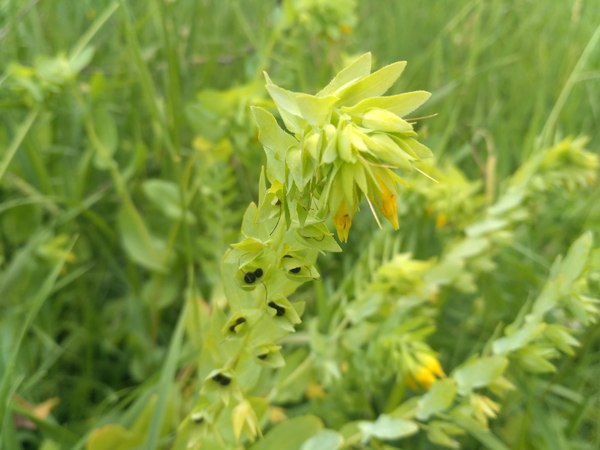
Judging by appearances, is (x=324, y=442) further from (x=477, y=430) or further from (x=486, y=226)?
(x=486, y=226)

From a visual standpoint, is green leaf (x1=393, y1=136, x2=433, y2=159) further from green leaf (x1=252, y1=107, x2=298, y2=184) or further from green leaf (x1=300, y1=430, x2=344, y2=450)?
green leaf (x1=300, y1=430, x2=344, y2=450)

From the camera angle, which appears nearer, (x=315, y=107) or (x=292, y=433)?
(x=315, y=107)

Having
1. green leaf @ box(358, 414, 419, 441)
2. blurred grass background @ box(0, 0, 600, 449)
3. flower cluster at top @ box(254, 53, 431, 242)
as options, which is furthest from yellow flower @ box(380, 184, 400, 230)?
blurred grass background @ box(0, 0, 600, 449)

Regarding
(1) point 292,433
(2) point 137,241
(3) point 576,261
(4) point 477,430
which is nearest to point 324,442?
(1) point 292,433

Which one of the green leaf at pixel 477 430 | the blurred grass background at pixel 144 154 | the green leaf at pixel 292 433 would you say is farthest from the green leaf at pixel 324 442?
the blurred grass background at pixel 144 154

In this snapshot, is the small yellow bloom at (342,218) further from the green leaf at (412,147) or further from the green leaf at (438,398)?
Answer: the green leaf at (438,398)

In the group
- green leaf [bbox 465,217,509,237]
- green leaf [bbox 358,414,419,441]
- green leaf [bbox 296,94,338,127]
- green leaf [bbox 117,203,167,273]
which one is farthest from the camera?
green leaf [bbox 117,203,167,273]

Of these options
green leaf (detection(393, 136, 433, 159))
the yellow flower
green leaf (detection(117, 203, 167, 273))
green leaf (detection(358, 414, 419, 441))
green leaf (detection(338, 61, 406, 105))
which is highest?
green leaf (detection(338, 61, 406, 105))
